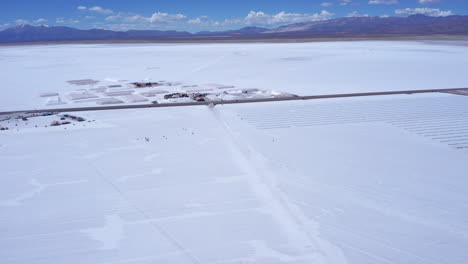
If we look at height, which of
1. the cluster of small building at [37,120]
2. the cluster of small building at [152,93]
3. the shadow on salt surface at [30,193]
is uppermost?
the cluster of small building at [152,93]

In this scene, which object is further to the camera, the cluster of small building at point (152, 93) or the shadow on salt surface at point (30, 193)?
the cluster of small building at point (152, 93)

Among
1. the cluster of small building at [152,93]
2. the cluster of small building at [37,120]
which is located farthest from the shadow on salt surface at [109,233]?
the cluster of small building at [152,93]

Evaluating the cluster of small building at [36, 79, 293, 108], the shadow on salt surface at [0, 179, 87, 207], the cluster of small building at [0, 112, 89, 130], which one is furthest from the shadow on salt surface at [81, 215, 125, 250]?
the cluster of small building at [36, 79, 293, 108]

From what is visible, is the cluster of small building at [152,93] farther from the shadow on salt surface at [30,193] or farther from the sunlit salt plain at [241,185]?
the shadow on salt surface at [30,193]

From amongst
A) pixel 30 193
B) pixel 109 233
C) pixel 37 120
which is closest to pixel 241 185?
pixel 109 233

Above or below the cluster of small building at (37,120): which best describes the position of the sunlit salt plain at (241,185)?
below

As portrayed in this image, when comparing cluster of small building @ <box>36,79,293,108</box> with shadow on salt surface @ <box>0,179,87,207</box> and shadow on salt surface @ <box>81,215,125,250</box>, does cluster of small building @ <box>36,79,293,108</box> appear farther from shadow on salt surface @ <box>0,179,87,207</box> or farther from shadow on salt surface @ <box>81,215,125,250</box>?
shadow on salt surface @ <box>81,215,125,250</box>

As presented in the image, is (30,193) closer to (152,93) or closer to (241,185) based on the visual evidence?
(241,185)

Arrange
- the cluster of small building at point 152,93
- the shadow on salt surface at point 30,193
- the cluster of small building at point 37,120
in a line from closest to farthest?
the shadow on salt surface at point 30,193 < the cluster of small building at point 37,120 < the cluster of small building at point 152,93
